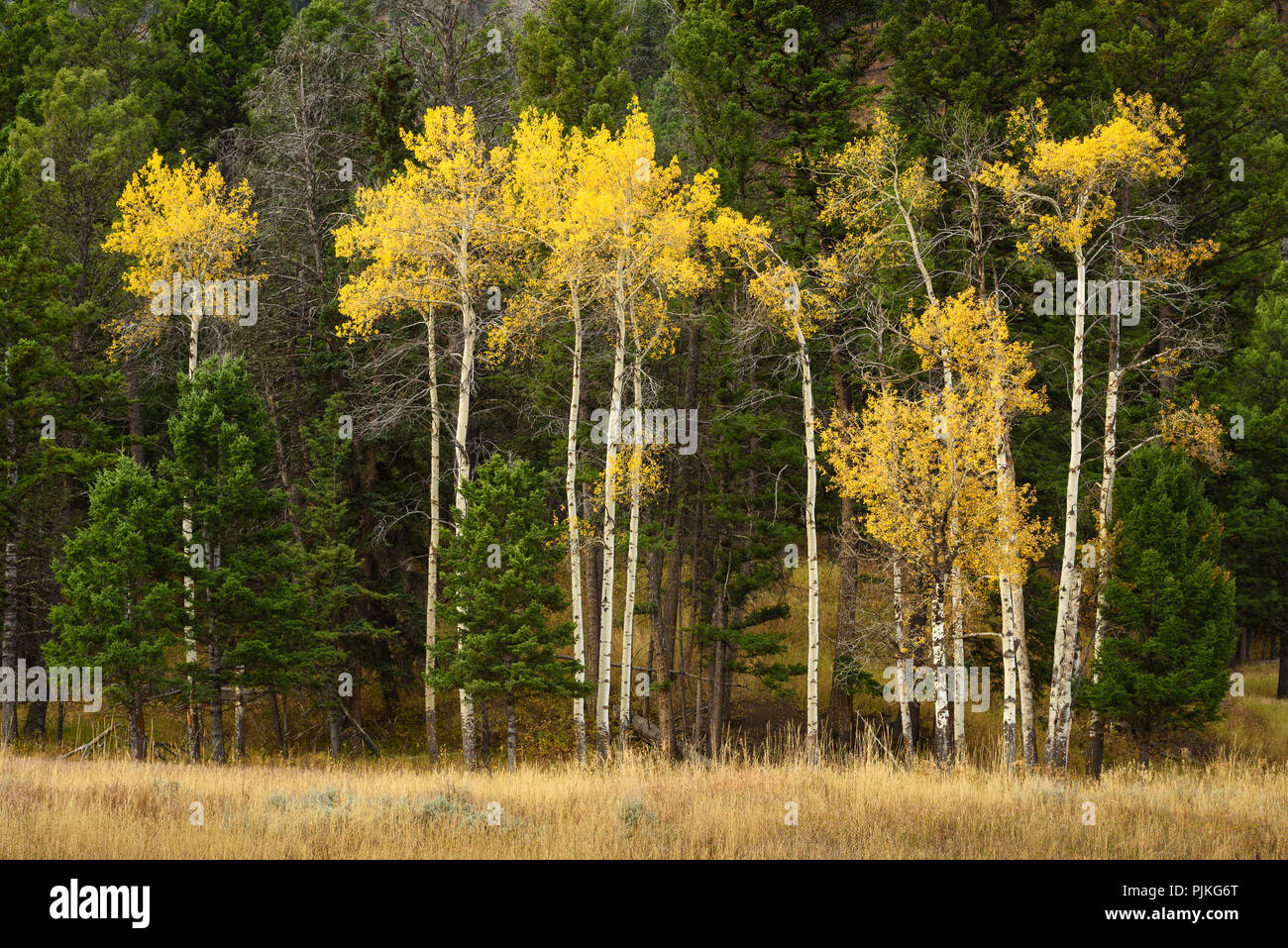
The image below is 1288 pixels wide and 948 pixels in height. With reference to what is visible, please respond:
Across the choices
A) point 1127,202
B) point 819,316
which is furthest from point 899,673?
point 1127,202

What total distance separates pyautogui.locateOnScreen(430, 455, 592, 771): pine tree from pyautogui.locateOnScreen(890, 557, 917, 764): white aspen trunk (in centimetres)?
720

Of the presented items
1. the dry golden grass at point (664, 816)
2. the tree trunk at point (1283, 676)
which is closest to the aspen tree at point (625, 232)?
the dry golden grass at point (664, 816)

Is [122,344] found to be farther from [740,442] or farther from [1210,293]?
[1210,293]

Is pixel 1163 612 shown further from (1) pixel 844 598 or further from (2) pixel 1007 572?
(1) pixel 844 598

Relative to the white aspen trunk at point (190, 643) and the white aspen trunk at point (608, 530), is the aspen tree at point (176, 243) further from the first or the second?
the white aspen trunk at point (608, 530)

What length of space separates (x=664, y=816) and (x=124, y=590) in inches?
622

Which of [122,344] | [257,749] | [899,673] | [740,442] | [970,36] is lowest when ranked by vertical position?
[257,749]

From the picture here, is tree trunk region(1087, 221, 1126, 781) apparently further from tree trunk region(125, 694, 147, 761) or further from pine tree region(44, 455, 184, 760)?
tree trunk region(125, 694, 147, 761)

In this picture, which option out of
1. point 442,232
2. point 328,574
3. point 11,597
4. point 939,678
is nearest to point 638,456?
point 442,232

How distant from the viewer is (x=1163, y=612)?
2500 cm

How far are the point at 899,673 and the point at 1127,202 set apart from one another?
12325 millimetres

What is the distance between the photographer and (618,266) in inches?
895

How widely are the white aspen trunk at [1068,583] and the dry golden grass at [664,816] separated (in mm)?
5744

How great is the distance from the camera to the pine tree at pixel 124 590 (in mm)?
→ 21766
